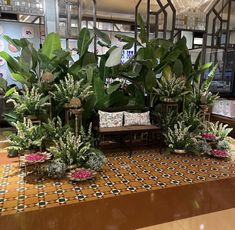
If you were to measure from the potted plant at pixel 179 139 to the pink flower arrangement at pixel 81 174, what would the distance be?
1737 millimetres

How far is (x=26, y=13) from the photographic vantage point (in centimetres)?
552

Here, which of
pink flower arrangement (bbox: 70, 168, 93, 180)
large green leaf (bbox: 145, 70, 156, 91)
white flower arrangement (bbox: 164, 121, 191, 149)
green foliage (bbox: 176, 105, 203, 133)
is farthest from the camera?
green foliage (bbox: 176, 105, 203, 133)

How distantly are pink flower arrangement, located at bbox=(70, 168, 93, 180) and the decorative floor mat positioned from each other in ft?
0.29

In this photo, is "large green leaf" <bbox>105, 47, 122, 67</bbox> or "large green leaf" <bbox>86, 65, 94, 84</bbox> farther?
"large green leaf" <bbox>105, 47, 122, 67</bbox>

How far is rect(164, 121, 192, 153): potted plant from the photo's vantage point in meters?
4.43

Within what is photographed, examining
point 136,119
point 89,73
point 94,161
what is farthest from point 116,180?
point 89,73

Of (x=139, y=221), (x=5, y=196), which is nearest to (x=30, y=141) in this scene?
(x=5, y=196)

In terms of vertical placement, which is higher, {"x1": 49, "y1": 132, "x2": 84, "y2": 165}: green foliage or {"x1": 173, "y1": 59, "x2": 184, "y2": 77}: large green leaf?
{"x1": 173, "y1": 59, "x2": 184, "y2": 77}: large green leaf

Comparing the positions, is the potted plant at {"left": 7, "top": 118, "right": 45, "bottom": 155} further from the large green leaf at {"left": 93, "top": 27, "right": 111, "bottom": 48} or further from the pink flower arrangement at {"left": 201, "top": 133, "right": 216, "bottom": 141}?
the pink flower arrangement at {"left": 201, "top": 133, "right": 216, "bottom": 141}

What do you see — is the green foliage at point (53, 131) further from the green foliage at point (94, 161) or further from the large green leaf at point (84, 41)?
the large green leaf at point (84, 41)

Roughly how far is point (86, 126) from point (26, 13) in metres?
2.93

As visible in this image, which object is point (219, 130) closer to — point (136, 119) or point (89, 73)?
point (136, 119)

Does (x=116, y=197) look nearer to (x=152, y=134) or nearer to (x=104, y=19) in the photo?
(x=152, y=134)

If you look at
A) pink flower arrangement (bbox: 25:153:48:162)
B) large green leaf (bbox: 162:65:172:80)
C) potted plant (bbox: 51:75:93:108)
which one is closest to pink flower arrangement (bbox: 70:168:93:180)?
pink flower arrangement (bbox: 25:153:48:162)
